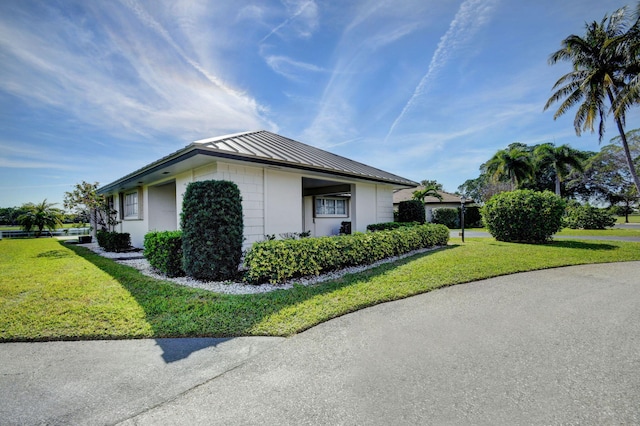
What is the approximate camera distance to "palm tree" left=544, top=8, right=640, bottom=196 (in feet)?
47.8

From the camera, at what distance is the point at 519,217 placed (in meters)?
12.7

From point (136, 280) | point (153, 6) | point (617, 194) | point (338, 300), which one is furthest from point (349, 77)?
point (617, 194)

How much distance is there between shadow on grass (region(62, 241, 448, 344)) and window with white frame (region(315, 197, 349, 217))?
872 centimetres

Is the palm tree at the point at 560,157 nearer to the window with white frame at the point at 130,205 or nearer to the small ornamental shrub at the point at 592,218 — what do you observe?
the small ornamental shrub at the point at 592,218

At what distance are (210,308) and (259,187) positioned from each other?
4.65 metres

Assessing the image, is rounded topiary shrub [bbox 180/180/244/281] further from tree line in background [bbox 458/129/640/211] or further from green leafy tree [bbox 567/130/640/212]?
green leafy tree [bbox 567/130/640/212]

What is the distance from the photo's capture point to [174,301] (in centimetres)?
484

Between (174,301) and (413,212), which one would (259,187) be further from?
(413,212)

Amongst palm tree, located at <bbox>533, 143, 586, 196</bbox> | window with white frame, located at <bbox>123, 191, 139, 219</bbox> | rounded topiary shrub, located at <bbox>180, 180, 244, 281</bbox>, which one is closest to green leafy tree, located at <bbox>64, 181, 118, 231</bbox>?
window with white frame, located at <bbox>123, 191, 139, 219</bbox>

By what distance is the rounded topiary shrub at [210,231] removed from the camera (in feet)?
20.1

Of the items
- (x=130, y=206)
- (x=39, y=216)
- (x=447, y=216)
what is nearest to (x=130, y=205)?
(x=130, y=206)

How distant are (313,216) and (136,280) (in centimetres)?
929

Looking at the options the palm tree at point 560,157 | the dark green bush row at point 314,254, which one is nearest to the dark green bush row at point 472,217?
the palm tree at point 560,157

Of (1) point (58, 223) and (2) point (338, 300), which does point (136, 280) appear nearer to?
(2) point (338, 300)
